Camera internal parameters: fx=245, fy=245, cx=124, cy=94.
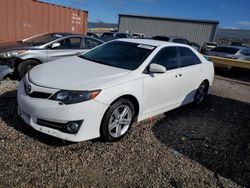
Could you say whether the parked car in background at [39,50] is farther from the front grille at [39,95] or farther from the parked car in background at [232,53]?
the parked car in background at [232,53]

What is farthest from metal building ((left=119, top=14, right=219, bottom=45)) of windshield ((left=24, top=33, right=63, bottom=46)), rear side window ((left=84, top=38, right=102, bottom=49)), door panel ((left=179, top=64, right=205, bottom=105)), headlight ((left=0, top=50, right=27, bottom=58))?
headlight ((left=0, top=50, right=27, bottom=58))

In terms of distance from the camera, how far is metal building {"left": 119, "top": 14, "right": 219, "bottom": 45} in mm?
31922

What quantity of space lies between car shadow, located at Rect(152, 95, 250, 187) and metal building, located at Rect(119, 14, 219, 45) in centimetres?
2810

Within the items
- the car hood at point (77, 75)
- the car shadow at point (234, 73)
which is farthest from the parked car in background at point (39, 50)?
the car shadow at point (234, 73)

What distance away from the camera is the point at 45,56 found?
22.0 ft

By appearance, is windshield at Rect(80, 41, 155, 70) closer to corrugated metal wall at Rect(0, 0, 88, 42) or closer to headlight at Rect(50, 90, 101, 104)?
headlight at Rect(50, 90, 101, 104)

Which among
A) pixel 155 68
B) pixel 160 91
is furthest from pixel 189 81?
pixel 155 68

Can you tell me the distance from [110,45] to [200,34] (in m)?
30.2

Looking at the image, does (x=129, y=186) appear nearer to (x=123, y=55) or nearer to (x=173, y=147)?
(x=173, y=147)

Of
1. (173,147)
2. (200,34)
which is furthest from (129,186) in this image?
(200,34)

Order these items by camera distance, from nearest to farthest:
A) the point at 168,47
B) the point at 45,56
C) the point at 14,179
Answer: the point at 14,179
the point at 168,47
the point at 45,56

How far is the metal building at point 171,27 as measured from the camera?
31922mm

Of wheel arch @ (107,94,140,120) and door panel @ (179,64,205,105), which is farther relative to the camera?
door panel @ (179,64,205,105)

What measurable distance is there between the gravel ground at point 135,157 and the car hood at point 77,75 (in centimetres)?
85
